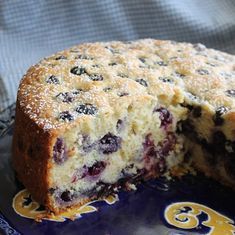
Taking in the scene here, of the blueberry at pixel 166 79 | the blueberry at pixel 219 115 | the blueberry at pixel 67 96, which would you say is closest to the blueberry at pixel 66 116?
the blueberry at pixel 67 96

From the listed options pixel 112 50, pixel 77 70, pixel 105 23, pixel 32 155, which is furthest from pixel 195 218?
pixel 105 23

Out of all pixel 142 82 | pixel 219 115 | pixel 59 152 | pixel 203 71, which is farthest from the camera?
pixel 203 71

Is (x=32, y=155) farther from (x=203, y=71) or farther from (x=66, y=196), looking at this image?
(x=203, y=71)

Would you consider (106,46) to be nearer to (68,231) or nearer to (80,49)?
(80,49)

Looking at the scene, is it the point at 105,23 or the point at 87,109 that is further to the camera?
the point at 105,23

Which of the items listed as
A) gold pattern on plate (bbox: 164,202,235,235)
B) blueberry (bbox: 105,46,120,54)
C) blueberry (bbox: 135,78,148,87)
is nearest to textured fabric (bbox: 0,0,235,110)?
blueberry (bbox: 105,46,120,54)

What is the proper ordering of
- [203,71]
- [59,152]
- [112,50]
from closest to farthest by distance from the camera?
1. [59,152]
2. [203,71]
3. [112,50]
